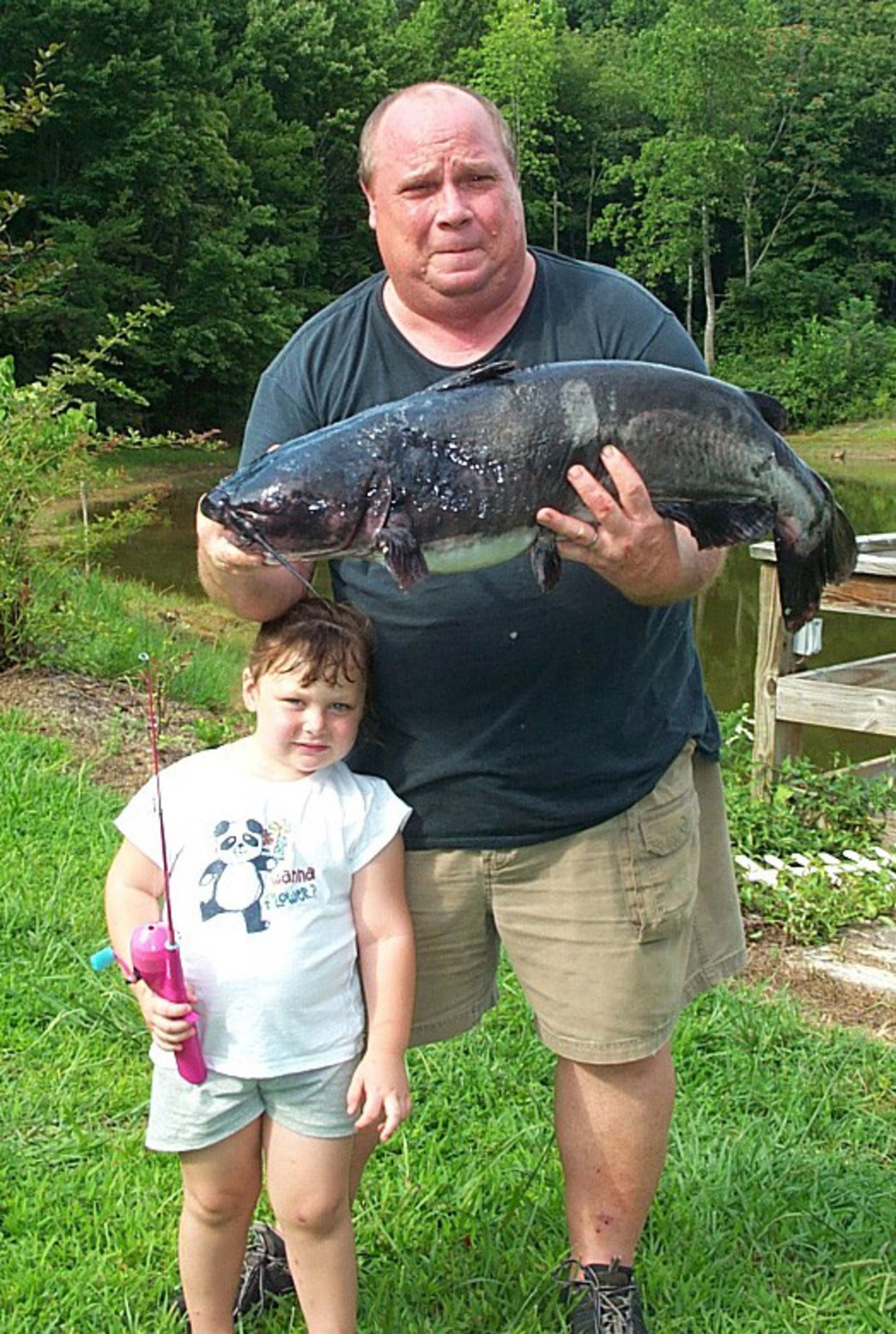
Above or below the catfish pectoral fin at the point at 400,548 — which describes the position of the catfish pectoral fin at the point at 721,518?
below

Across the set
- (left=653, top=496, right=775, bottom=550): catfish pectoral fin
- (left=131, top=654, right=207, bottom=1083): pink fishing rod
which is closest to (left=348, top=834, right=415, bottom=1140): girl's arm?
(left=131, top=654, right=207, bottom=1083): pink fishing rod

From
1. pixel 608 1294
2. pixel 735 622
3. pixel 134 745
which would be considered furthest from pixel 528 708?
pixel 735 622

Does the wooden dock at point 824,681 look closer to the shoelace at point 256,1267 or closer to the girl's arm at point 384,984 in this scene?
the girl's arm at point 384,984

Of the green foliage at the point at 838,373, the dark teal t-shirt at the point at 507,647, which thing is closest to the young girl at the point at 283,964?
the dark teal t-shirt at the point at 507,647

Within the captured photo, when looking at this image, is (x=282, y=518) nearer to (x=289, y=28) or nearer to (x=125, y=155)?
(x=125, y=155)

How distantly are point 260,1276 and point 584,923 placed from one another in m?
1.00

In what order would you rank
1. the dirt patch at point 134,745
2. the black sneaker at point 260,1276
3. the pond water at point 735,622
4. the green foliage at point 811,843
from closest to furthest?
the black sneaker at point 260,1276 → the dirt patch at point 134,745 → the green foliage at point 811,843 → the pond water at point 735,622

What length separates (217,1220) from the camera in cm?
236

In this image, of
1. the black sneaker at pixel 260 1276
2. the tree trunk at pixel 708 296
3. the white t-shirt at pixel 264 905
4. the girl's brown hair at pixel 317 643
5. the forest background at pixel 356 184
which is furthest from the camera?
the tree trunk at pixel 708 296

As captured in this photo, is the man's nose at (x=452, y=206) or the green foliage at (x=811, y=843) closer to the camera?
the man's nose at (x=452, y=206)

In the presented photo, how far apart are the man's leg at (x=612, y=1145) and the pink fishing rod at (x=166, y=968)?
2.62 ft

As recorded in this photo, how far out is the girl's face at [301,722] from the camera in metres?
2.41

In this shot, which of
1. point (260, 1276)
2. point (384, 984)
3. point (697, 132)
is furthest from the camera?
point (697, 132)

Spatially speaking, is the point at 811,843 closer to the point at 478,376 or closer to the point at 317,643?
the point at 317,643
